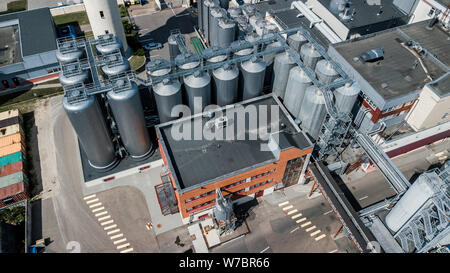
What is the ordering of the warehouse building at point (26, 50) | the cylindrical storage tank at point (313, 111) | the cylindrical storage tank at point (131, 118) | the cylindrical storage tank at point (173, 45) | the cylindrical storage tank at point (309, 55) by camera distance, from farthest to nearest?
the warehouse building at point (26, 50) → the cylindrical storage tank at point (173, 45) → the cylindrical storage tank at point (309, 55) → the cylindrical storage tank at point (313, 111) → the cylindrical storage tank at point (131, 118)

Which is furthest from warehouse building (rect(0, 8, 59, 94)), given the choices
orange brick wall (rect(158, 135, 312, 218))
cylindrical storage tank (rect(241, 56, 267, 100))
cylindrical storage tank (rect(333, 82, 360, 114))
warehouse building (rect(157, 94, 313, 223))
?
cylindrical storage tank (rect(333, 82, 360, 114))

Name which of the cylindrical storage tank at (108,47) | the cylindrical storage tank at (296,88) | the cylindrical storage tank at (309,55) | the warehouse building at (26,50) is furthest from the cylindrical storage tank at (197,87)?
the warehouse building at (26,50)

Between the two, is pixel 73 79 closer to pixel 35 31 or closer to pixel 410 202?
pixel 35 31

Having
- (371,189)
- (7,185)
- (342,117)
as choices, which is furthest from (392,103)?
(7,185)

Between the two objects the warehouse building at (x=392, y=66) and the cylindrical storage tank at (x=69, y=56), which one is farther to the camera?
the warehouse building at (x=392, y=66)

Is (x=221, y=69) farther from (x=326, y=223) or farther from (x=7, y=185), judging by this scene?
(x=7, y=185)

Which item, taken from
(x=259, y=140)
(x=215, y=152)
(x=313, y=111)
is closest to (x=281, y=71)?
(x=313, y=111)

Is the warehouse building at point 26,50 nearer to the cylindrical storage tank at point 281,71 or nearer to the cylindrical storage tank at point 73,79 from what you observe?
the cylindrical storage tank at point 73,79
